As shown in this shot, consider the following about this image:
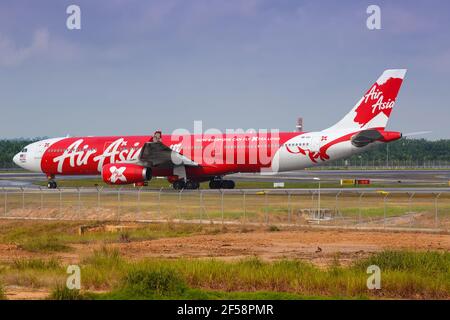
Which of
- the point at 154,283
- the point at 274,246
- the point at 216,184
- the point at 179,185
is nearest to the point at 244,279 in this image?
the point at 154,283

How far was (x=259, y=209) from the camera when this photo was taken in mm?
41188

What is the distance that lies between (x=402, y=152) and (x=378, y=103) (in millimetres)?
128996

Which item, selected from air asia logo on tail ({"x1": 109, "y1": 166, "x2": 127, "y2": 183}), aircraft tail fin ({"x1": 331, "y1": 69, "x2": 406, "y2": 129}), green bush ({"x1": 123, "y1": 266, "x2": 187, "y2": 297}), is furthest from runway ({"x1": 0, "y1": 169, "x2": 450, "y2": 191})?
green bush ({"x1": 123, "y1": 266, "x2": 187, "y2": 297})

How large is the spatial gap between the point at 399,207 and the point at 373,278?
23.9 m

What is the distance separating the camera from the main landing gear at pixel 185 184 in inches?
2224

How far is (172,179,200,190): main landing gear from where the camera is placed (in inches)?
2224

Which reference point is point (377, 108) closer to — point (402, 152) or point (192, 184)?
point (192, 184)

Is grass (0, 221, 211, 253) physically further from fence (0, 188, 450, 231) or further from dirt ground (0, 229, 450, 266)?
fence (0, 188, 450, 231)

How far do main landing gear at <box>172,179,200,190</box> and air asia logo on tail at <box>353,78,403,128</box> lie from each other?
13318 millimetres

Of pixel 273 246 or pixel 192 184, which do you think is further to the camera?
pixel 192 184

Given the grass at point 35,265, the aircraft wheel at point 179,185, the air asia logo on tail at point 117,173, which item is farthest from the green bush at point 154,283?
the aircraft wheel at point 179,185

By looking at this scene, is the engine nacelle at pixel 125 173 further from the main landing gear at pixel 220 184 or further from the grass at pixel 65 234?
the grass at pixel 65 234

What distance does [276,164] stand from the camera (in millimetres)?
54781
